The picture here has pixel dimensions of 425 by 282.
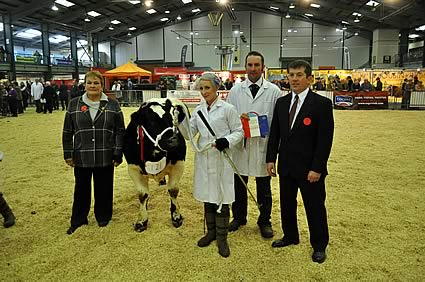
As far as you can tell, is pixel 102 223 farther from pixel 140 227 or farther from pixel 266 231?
pixel 266 231

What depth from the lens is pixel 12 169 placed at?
627 centimetres

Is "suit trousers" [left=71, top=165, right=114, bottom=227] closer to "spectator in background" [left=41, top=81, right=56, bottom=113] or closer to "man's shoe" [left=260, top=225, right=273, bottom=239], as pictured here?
"man's shoe" [left=260, top=225, right=273, bottom=239]

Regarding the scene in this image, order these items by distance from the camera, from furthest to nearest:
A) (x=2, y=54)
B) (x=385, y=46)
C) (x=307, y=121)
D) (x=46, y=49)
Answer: (x=385, y=46) → (x=46, y=49) → (x=2, y=54) → (x=307, y=121)

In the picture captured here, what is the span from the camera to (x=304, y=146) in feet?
9.54

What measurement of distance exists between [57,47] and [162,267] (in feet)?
125

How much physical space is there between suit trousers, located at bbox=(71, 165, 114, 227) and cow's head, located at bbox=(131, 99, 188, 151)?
72 cm

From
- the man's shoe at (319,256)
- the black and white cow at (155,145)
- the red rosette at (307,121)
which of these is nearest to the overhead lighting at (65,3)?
the black and white cow at (155,145)

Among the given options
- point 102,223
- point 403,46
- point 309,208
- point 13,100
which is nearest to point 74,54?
point 13,100

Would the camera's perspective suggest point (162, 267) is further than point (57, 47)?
No

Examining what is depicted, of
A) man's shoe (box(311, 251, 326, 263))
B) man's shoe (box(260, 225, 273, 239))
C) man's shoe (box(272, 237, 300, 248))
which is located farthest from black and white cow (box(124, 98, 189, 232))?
man's shoe (box(311, 251, 326, 263))

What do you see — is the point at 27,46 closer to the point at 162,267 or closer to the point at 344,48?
the point at 344,48

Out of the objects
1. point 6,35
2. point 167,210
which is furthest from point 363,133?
point 6,35

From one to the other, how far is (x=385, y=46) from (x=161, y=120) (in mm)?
30959

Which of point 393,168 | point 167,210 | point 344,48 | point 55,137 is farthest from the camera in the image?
point 344,48
